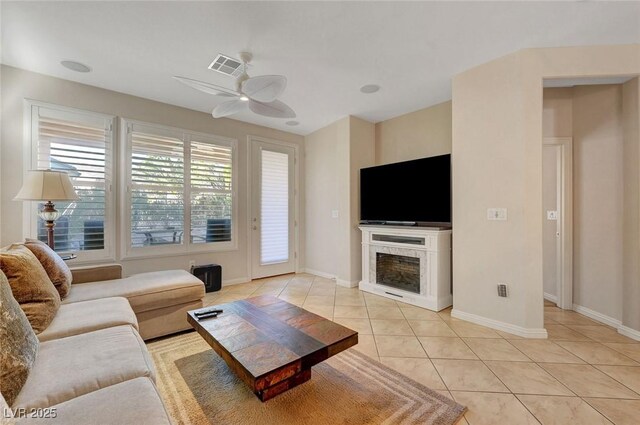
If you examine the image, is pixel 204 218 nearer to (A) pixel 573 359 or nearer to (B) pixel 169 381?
(B) pixel 169 381

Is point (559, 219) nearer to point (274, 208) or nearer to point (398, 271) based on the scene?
point (398, 271)

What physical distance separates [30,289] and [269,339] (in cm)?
146

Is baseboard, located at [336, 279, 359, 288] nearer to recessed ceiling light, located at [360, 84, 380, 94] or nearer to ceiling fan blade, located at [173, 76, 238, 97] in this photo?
recessed ceiling light, located at [360, 84, 380, 94]

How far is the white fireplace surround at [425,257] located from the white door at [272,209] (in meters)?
1.90

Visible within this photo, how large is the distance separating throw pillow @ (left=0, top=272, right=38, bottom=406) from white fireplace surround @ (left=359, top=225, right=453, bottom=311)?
326 cm

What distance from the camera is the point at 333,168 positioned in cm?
460

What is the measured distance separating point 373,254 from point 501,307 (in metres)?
1.63

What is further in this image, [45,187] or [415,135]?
[415,135]

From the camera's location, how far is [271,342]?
59.9 inches

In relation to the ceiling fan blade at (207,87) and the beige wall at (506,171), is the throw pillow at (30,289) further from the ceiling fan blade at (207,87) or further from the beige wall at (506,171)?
the beige wall at (506,171)

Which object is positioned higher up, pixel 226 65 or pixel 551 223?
pixel 226 65

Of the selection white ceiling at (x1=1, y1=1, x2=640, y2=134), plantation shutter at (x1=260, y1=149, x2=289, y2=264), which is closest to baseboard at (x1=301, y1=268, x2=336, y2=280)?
plantation shutter at (x1=260, y1=149, x2=289, y2=264)

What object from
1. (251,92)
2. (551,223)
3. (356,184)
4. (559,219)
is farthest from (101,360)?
(551,223)

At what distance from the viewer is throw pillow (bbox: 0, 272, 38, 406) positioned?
100 cm
